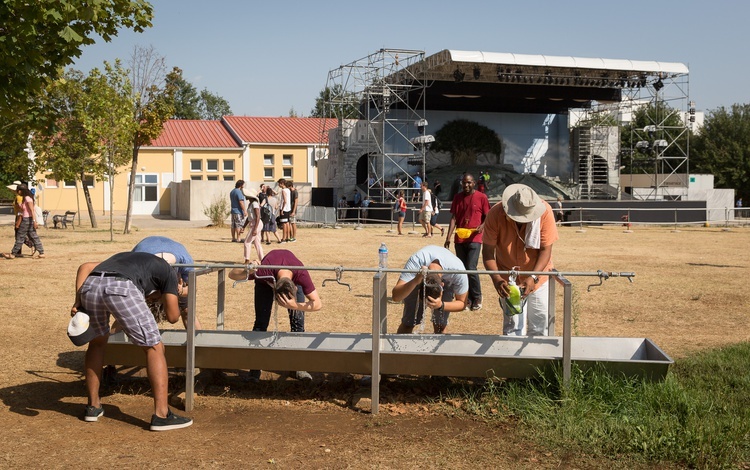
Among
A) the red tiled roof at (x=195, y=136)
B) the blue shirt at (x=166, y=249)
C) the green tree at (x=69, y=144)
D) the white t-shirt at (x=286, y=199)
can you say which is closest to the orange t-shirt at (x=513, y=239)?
the blue shirt at (x=166, y=249)

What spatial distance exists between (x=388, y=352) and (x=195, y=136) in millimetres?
46012

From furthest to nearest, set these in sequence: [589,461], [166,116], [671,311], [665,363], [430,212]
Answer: [166,116]
[430,212]
[671,311]
[665,363]
[589,461]

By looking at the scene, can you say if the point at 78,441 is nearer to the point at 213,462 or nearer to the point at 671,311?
the point at 213,462

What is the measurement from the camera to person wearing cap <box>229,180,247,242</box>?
21391 millimetres

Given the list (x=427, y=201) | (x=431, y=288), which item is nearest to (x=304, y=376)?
(x=431, y=288)

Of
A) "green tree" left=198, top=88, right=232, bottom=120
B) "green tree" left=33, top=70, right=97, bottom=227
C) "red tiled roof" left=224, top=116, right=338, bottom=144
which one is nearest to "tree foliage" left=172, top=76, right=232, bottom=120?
"green tree" left=198, top=88, right=232, bottom=120

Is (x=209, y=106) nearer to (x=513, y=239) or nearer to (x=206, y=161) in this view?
(x=206, y=161)

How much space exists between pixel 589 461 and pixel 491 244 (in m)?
2.43

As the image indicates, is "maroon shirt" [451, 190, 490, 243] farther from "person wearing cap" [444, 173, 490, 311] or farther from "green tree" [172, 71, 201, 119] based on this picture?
"green tree" [172, 71, 201, 119]

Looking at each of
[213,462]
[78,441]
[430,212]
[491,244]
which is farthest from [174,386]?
[430,212]

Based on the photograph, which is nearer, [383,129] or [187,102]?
[383,129]

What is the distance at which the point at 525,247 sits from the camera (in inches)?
275

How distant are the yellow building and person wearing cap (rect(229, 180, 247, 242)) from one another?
22.2 meters

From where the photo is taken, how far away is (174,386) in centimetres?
695
